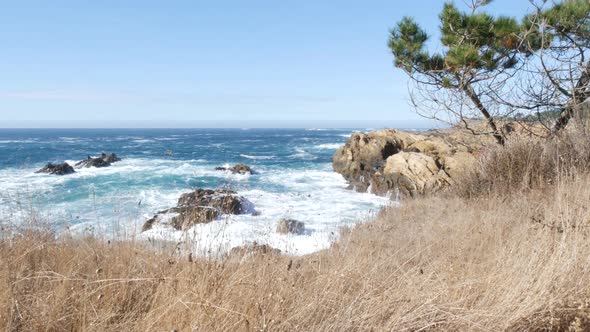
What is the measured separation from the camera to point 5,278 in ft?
7.67

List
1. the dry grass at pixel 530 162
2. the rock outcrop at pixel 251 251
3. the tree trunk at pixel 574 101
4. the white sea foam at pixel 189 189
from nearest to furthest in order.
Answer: the rock outcrop at pixel 251 251 < the dry grass at pixel 530 162 < the tree trunk at pixel 574 101 < the white sea foam at pixel 189 189

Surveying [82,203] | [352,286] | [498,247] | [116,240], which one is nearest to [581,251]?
[498,247]

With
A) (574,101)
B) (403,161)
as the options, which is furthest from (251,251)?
(403,161)

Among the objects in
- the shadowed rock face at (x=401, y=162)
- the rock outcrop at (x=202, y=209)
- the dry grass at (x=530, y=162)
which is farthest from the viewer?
the shadowed rock face at (x=401, y=162)

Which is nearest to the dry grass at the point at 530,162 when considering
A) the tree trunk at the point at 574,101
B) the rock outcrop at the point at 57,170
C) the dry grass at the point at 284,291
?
the tree trunk at the point at 574,101

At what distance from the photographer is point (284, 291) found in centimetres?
257

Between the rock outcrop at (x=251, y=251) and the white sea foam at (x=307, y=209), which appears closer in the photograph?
the rock outcrop at (x=251, y=251)

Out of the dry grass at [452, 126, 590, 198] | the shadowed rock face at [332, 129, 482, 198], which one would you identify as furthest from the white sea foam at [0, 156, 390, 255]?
the dry grass at [452, 126, 590, 198]

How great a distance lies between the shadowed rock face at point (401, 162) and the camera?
15.9 metres

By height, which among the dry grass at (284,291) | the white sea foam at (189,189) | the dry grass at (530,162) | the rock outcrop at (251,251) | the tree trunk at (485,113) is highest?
the tree trunk at (485,113)

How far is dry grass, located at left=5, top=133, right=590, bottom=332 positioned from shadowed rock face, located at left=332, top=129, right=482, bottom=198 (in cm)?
582

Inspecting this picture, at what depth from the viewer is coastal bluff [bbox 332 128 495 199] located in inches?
559

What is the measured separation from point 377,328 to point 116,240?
2.73 m

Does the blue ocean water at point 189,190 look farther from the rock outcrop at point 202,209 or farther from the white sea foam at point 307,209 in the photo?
the rock outcrop at point 202,209
